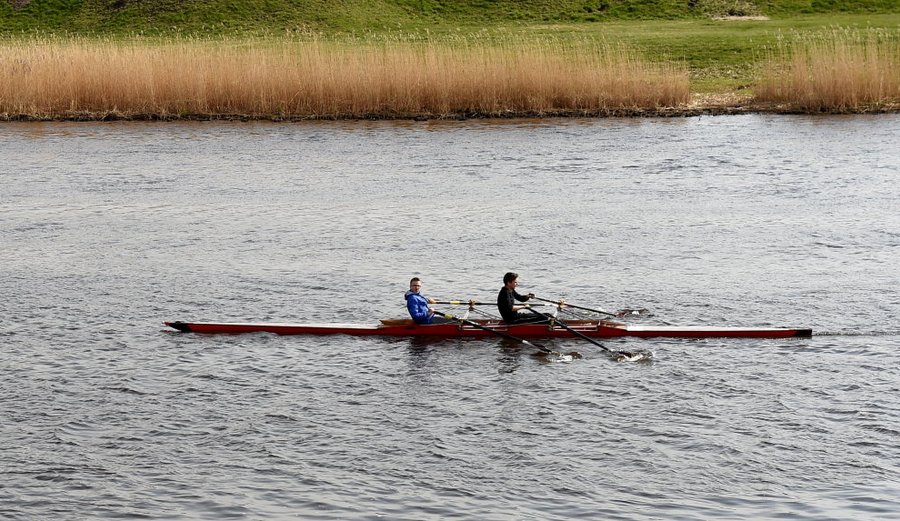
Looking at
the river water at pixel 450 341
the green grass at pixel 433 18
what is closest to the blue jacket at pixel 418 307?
the river water at pixel 450 341

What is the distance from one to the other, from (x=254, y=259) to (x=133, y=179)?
1133 cm

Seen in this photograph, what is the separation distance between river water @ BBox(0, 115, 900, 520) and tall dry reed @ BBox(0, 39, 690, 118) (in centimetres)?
430

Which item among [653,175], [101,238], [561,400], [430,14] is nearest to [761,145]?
[653,175]

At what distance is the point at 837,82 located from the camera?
42.3 m

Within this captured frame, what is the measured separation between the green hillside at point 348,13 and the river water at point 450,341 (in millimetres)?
25448

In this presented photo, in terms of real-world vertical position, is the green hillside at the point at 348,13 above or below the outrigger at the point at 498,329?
above

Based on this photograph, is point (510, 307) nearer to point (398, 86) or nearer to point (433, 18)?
point (398, 86)

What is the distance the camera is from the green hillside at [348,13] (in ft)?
211

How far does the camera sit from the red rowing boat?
2078 centimetres

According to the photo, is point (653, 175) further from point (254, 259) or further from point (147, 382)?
point (147, 382)

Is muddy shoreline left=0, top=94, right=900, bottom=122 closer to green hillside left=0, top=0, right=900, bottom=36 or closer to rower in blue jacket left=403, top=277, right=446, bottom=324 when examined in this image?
green hillside left=0, top=0, right=900, bottom=36

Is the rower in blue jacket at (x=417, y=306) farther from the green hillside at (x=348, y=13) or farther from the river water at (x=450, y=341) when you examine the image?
the green hillside at (x=348, y=13)

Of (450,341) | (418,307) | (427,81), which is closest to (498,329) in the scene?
(450,341)

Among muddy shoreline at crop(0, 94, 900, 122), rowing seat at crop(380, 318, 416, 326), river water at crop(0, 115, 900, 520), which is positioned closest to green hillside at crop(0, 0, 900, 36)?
muddy shoreline at crop(0, 94, 900, 122)
